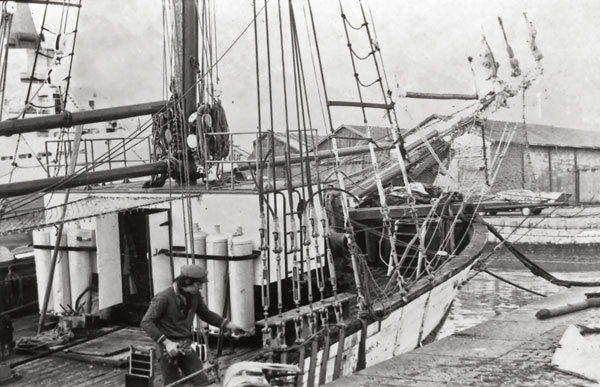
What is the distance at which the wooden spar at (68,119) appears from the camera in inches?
352

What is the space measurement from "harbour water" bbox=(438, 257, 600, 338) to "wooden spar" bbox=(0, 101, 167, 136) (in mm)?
8082

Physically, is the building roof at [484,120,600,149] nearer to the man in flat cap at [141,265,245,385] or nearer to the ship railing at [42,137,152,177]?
the ship railing at [42,137,152,177]

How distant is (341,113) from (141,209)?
44661mm

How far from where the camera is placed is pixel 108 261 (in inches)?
362

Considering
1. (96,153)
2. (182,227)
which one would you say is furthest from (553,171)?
(182,227)

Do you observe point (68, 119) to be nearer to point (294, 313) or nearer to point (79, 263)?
point (79, 263)

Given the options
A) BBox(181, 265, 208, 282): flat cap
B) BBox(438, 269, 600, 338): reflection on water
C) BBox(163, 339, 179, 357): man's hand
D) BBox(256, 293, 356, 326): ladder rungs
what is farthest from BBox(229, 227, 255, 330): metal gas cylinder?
BBox(438, 269, 600, 338): reflection on water

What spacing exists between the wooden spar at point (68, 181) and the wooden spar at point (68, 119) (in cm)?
73

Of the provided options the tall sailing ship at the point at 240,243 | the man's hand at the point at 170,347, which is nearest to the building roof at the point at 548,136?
the tall sailing ship at the point at 240,243

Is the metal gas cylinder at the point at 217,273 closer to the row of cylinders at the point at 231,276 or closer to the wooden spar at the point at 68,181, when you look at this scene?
the row of cylinders at the point at 231,276

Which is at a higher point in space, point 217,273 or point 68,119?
point 68,119

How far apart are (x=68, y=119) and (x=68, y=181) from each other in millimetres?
957

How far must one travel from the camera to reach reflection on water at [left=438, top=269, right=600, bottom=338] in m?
15.9

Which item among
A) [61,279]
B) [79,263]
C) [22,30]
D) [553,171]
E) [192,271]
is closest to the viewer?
[192,271]
